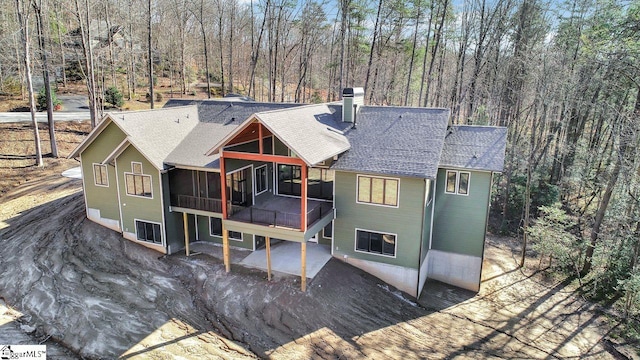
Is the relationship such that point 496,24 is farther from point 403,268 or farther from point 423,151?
point 403,268

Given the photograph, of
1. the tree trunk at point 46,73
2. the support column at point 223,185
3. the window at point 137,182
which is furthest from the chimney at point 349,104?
the tree trunk at point 46,73

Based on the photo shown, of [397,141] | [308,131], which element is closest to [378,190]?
[397,141]

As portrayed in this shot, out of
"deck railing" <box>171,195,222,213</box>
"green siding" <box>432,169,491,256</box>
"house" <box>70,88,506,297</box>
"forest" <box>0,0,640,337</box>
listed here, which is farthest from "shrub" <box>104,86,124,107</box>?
"green siding" <box>432,169,491,256</box>

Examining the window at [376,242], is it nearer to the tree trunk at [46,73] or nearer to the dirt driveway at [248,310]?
the dirt driveway at [248,310]

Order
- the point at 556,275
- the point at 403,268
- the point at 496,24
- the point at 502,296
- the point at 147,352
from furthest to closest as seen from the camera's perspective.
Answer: the point at 496,24 → the point at 556,275 → the point at 502,296 → the point at 403,268 → the point at 147,352

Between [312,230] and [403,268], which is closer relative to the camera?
[312,230]

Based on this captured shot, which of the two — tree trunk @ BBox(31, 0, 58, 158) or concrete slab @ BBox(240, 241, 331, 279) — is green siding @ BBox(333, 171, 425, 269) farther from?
tree trunk @ BBox(31, 0, 58, 158)

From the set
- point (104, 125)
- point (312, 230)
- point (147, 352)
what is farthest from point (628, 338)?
point (104, 125)
